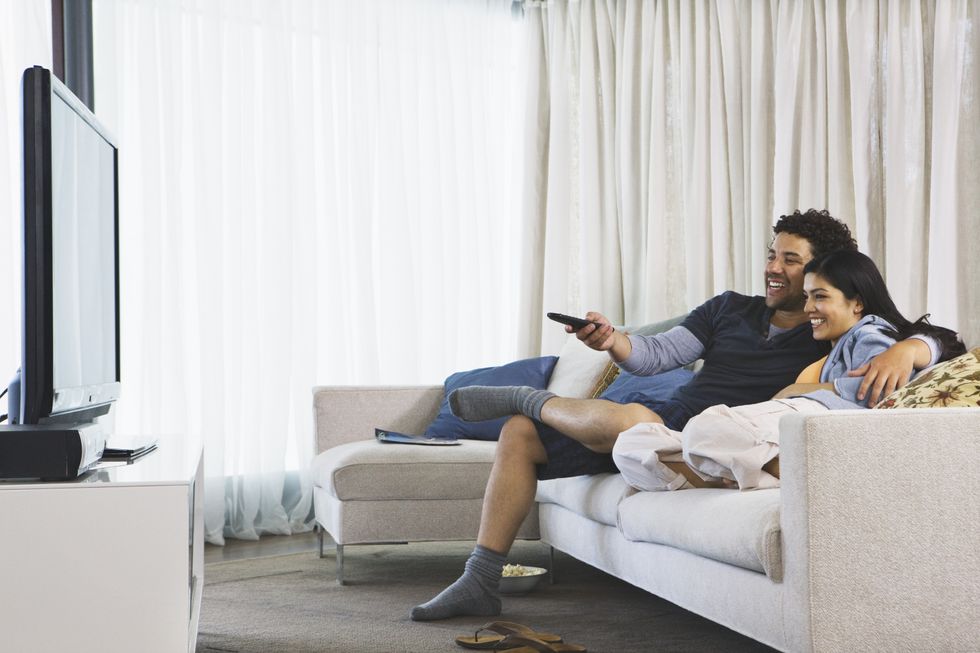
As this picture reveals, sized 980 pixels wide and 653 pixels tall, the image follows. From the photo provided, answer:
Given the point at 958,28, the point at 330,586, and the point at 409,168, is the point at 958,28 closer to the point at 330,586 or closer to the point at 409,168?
the point at 409,168

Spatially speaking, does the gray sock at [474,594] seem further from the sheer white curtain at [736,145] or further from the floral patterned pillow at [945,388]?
the sheer white curtain at [736,145]

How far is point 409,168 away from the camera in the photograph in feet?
14.5

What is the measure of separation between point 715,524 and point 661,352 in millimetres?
921

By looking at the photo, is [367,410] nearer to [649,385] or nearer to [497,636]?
[649,385]

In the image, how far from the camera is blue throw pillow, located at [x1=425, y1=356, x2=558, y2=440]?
11.2ft

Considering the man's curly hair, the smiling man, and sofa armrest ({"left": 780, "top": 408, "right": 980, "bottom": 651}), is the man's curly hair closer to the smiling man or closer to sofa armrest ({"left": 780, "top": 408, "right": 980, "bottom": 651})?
the smiling man

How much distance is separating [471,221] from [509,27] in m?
0.94

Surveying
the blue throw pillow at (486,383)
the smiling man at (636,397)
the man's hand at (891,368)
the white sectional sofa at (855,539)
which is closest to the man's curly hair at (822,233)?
the smiling man at (636,397)

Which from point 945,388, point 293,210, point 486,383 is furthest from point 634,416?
point 293,210

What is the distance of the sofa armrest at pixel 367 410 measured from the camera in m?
3.46

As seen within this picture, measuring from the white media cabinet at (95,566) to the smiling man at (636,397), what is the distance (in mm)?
984

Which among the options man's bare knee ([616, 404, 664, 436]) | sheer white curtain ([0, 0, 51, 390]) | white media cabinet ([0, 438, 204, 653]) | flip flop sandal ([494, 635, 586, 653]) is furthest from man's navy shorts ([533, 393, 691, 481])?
sheer white curtain ([0, 0, 51, 390])

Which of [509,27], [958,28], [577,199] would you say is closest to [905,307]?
[958,28]

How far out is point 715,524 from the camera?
1.88 m
